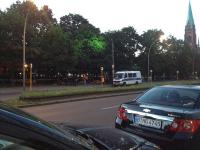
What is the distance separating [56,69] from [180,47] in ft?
157

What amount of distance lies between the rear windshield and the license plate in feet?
1.94

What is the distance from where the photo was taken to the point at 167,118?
7.44m

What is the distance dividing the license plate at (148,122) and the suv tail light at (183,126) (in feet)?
0.81

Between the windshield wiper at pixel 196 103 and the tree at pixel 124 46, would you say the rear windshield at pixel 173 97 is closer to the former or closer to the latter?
the windshield wiper at pixel 196 103

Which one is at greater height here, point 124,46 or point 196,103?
point 124,46

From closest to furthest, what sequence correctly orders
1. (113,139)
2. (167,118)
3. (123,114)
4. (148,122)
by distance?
(113,139), (167,118), (148,122), (123,114)

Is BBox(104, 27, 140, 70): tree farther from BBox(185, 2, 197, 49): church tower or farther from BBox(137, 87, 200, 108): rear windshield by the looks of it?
BBox(137, 87, 200, 108): rear windshield

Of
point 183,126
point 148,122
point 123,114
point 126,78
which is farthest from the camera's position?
point 126,78

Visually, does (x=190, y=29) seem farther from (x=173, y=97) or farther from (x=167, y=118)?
(x=167, y=118)

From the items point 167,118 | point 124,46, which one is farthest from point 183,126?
point 124,46

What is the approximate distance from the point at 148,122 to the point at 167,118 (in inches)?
15.1

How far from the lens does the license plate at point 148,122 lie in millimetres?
7523

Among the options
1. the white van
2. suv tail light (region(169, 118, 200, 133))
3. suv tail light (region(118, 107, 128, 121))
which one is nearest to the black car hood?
suv tail light (region(169, 118, 200, 133))

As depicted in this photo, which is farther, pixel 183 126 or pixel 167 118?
pixel 167 118
